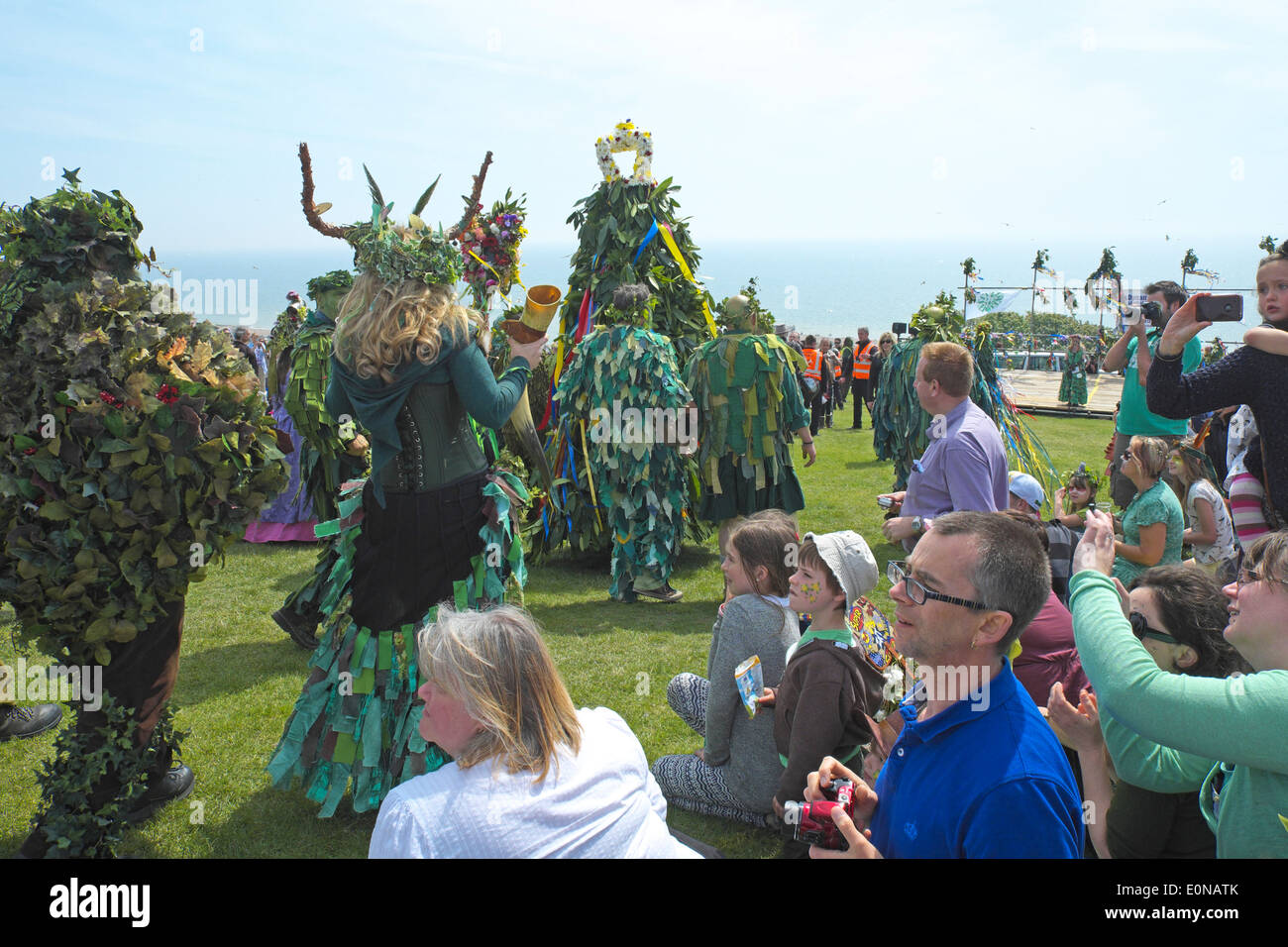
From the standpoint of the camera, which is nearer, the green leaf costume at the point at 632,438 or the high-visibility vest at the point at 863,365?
the green leaf costume at the point at 632,438

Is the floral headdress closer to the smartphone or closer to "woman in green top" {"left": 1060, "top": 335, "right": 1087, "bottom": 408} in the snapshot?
the smartphone

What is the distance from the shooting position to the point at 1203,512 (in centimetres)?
518

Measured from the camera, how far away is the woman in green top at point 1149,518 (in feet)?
15.3

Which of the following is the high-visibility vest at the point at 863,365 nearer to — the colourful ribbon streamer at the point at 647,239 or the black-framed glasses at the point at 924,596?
the colourful ribbon streamer at the point at 647,239

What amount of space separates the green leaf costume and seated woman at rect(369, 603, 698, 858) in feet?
15.5

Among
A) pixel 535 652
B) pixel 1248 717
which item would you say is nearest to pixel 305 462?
pixel 535 652

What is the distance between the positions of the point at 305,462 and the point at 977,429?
15.1 feet

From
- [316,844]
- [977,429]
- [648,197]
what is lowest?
[316,844]

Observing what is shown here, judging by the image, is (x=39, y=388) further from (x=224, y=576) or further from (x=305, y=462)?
(x=224, y=576)

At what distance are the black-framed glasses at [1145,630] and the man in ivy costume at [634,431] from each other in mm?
4511

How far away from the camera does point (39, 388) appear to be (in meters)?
3.12

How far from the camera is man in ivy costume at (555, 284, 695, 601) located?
6.73 metres

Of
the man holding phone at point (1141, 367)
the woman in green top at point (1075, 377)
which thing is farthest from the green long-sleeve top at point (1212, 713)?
the woman in green top at point (1075, 377)

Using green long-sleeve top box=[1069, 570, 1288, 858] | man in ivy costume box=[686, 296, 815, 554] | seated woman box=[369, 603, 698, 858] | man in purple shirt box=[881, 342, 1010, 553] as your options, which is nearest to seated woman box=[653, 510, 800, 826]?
man in purple shirt box=[881, 342, 1010, 553]
